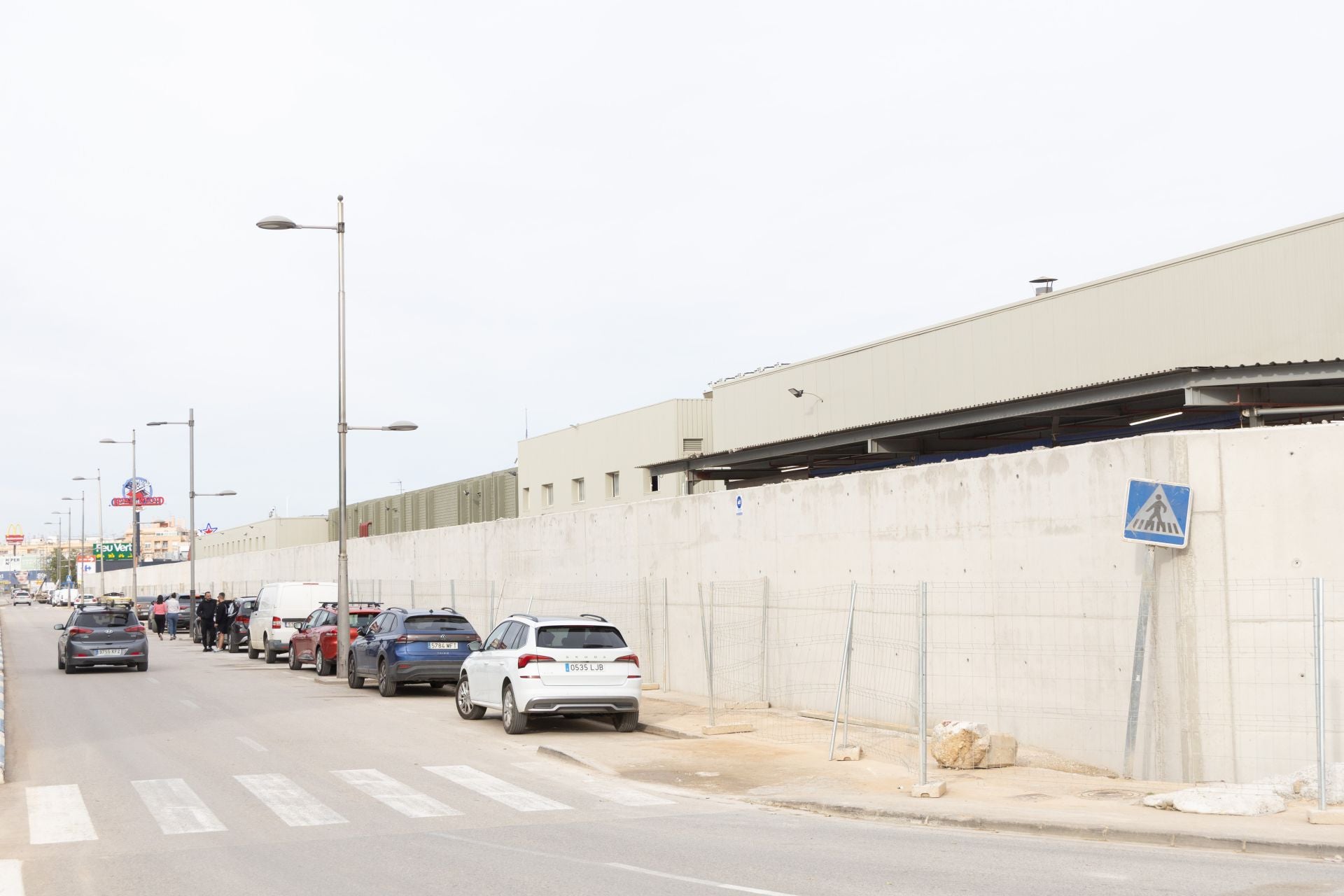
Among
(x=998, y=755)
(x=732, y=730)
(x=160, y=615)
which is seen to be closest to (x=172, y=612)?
(x=160, y=615)

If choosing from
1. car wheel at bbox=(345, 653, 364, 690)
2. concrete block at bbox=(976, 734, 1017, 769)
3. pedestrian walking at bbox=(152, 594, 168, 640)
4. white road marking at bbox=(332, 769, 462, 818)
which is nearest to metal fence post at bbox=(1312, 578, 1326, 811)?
concrete block at bbox=(976, 734, 1017, 769)

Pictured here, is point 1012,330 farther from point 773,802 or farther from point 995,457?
point 773,802

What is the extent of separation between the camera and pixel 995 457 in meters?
15.7

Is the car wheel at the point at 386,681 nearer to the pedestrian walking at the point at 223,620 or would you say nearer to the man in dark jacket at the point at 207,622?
the pedestrian walking at the point at 223,620

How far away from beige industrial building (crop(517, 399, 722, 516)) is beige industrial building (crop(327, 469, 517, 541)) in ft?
6.60

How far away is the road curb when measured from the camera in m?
9.91

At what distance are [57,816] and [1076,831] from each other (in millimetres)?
8989

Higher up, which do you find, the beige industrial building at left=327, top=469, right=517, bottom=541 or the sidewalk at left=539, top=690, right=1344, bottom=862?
the beige industrial building at left=327, top=469, right=517, bottom=541

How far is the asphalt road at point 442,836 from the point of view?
9.10 metres

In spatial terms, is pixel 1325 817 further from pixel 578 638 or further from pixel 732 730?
pixel 578 638

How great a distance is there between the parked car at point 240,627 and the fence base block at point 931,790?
109 feet

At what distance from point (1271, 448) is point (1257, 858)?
4539mm

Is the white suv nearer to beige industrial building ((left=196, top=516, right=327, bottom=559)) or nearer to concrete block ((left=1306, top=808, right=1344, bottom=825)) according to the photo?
concrete block ((left=1306, top=808, right=1344, bottom=825))

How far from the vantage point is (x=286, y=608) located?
37.1 m
